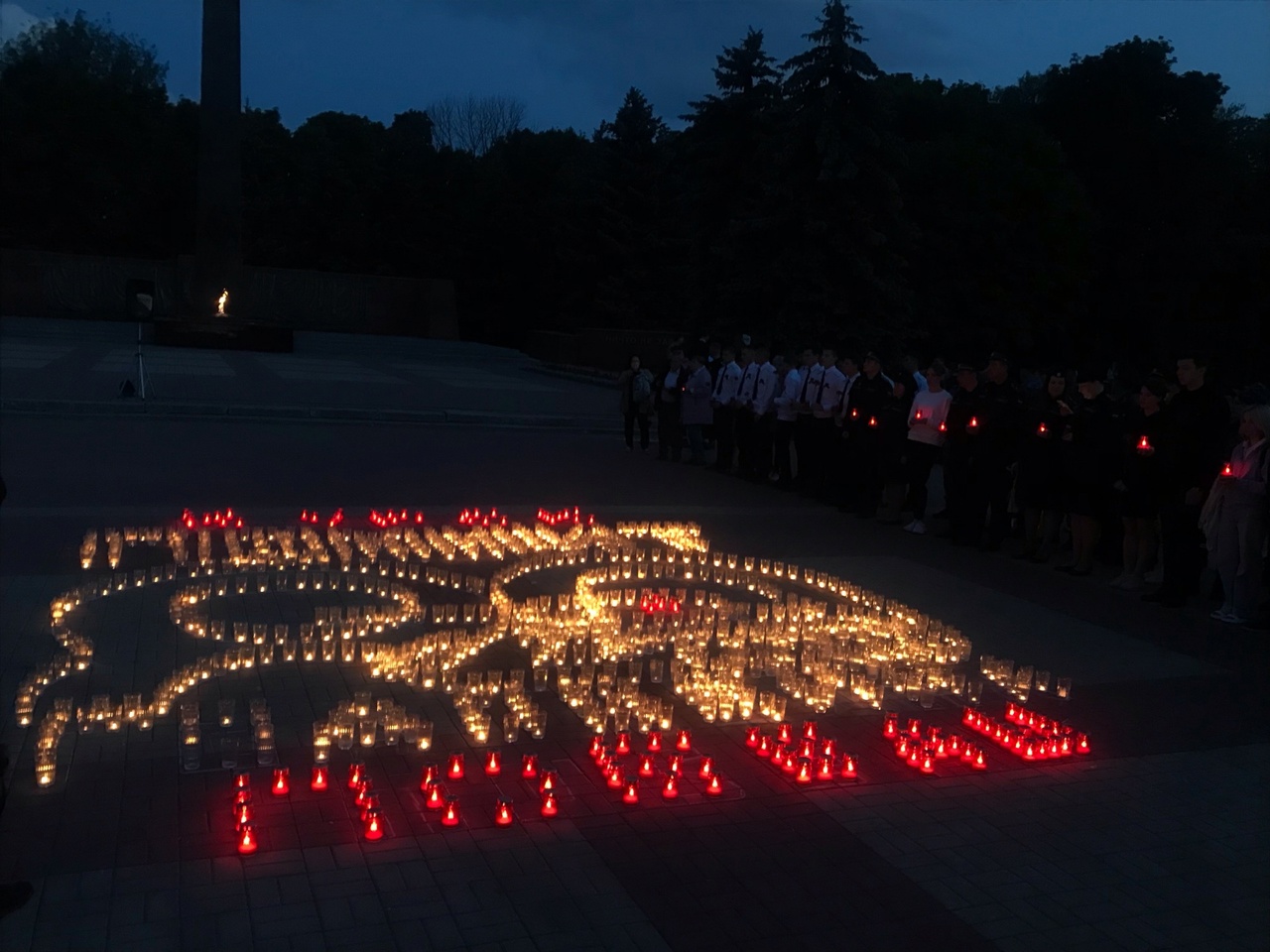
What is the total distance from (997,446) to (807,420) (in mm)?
3180

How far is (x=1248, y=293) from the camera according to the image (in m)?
33.7

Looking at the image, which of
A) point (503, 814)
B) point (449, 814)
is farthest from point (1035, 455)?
point (449, 814)

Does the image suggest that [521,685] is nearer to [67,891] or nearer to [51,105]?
[67,891]

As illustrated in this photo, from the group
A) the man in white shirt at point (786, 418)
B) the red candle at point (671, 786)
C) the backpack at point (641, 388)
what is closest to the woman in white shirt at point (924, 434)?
the man in white shirt at point (786, 418)

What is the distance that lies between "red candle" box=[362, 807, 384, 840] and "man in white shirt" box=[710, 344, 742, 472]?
11519 mm

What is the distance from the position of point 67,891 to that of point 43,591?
448cm

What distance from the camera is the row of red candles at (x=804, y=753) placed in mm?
5590

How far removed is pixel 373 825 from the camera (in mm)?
4711

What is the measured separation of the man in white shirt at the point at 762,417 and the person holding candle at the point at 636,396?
2613mm

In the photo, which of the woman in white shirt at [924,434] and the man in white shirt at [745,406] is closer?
the woman in white shirt at [924,434]

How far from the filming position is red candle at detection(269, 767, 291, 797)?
5.05m

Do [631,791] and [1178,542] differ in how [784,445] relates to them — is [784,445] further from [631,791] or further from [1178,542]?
[631,791]

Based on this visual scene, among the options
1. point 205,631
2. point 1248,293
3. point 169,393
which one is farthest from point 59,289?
point 205,631

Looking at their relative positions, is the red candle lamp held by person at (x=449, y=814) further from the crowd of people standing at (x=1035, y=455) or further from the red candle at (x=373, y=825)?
the crowd of people standing at (x=1035, y=455)
